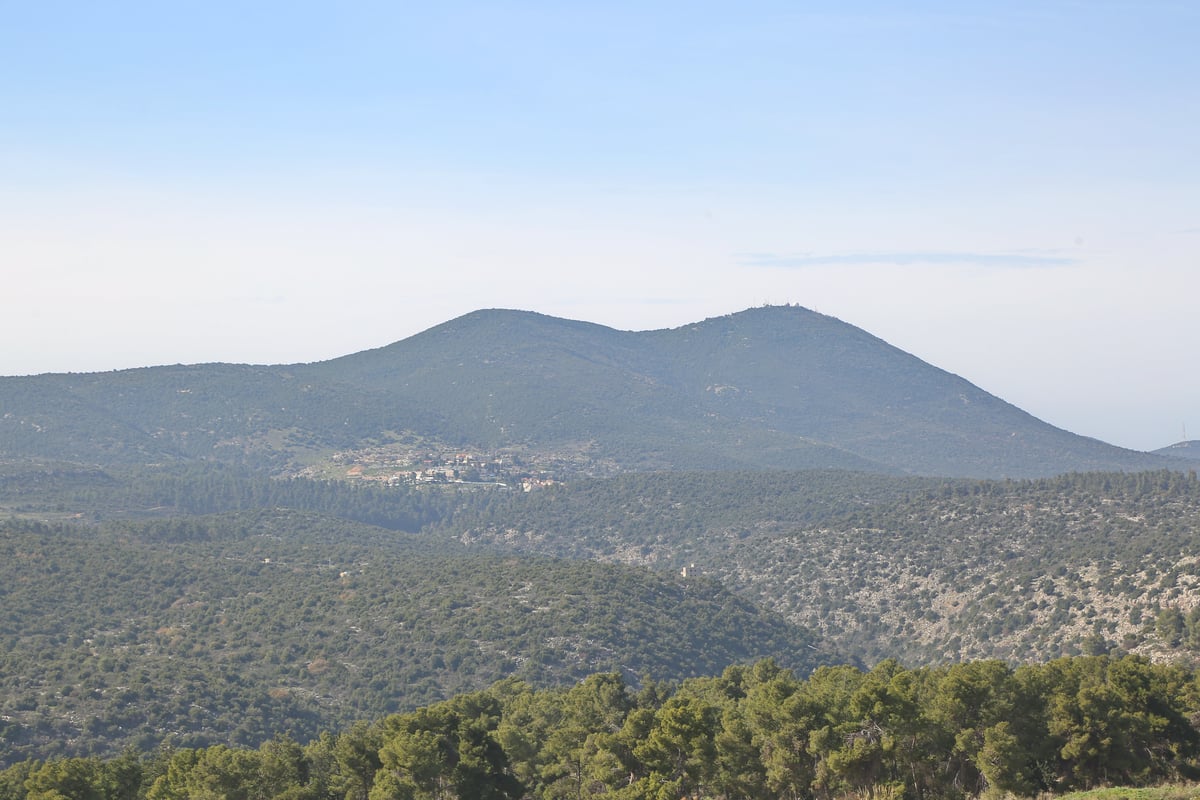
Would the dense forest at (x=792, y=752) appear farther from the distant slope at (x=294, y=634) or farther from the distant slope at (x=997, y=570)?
the distant slope at (x=997, y=570)

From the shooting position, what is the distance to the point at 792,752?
4406 centimetres

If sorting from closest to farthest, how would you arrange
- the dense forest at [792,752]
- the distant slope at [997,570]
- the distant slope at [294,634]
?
1. the dense forest at [792,752]
2. the distant slope at [294,634]
3. the distant slope at [997,570]

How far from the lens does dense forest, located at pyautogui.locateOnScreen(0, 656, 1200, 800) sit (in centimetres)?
4356

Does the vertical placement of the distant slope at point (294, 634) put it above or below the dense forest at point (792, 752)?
below

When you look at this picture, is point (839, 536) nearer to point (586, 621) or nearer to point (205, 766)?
point (586, 621)

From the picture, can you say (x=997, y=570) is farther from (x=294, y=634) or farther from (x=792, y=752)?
(x=792, y=752)

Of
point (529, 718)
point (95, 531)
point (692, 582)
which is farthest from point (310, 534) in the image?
point (529, 718)

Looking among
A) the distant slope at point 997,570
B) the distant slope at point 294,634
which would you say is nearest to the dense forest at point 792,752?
the distant slope at point 294,634

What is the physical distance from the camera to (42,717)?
75.1m

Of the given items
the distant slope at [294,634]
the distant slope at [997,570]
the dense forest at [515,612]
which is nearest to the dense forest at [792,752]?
the dense forest at [515,612]

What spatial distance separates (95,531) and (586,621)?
2927 inches

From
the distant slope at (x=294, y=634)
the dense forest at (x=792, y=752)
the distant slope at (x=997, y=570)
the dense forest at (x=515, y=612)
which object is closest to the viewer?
the dense forest at (x=792, y=752)

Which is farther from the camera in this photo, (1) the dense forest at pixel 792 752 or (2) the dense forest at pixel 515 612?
(2) the dense forest at pixel 515 612

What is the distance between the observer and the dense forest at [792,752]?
43.6 m
